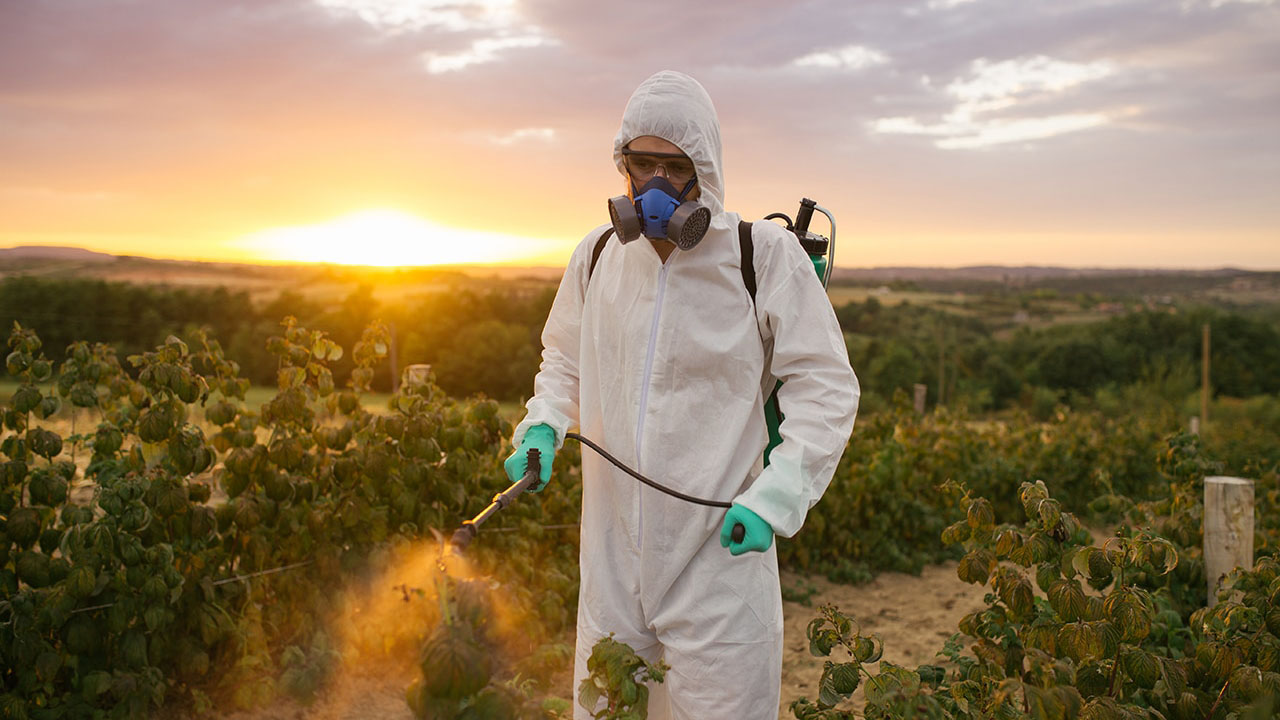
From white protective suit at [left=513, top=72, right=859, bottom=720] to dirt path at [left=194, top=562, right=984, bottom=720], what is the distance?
164 centimetres

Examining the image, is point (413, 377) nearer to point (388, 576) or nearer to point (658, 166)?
point (388, 576)

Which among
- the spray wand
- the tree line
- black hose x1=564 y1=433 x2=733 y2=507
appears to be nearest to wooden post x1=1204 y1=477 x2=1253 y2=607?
black hose x1=564 y1=433 x2=733 y2=507

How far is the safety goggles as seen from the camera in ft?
5.83

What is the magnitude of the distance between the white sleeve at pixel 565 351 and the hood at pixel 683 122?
35cm

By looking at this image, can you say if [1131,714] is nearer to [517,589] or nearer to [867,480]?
[517,589]

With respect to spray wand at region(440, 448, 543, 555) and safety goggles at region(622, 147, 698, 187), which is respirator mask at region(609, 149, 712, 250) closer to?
safety goggles at region(622, 147, 698, 187)

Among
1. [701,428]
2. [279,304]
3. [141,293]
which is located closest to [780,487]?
[701,428]

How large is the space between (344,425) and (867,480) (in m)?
3.25

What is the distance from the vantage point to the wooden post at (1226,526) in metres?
3.24

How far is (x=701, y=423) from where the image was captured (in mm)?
1737

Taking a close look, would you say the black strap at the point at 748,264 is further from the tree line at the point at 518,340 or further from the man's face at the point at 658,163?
the tree line at the point at 518,340

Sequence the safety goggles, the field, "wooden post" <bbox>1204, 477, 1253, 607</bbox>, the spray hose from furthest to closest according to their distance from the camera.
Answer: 1. "wooden post" <bbox>1204, 477, 1253, 607</bbox>
2. the field
3. the safety goggles
4. the spray hose

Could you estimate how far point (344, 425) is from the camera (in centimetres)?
317

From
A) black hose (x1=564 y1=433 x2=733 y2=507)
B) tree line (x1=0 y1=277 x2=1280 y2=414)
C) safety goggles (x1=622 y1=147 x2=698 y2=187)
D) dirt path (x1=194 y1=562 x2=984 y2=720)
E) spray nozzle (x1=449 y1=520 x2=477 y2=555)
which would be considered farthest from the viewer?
tree line (x1=0 y1=277 x2=1280 y2=414)
